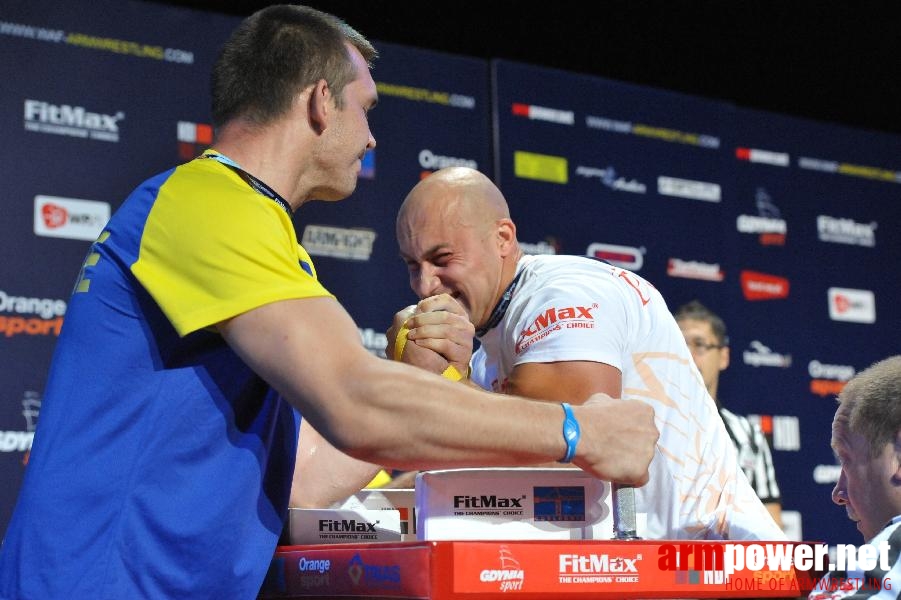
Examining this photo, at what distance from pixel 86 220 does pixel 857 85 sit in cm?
440

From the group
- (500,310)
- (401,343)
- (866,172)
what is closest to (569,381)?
(401,343)

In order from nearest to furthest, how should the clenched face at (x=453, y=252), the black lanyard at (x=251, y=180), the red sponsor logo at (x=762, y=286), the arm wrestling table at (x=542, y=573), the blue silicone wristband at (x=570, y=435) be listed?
the arm wrestling table at (x=542, y=573) → the blue silicone wristband at (x=570, y=435) → the black lanyard at (x=251, y=180) → the clenched face at (x=453, y=252) → the red sponsor logo at (x=762, y=286)

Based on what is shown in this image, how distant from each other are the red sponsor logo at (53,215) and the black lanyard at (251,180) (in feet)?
8.56

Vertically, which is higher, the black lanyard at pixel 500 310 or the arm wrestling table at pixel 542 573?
the black lanyard at pixel 500 310

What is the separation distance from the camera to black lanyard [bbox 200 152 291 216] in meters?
1.56

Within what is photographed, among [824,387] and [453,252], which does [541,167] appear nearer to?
[824,387]

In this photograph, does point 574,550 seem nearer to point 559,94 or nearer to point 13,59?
point 13,59

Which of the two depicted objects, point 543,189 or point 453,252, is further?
point 543,189

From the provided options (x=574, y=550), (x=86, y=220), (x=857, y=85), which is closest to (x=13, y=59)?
(x=86, y=220)

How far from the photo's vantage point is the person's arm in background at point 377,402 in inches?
51.5

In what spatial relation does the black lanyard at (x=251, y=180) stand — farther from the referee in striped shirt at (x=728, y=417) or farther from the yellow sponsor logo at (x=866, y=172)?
the yellow sponsor logo at (x=866, y=172)

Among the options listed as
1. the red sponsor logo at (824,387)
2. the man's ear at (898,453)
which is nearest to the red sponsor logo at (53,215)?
the man's ear at (898,453)

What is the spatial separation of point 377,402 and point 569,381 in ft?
2.68

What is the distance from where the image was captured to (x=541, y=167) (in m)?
5.11
